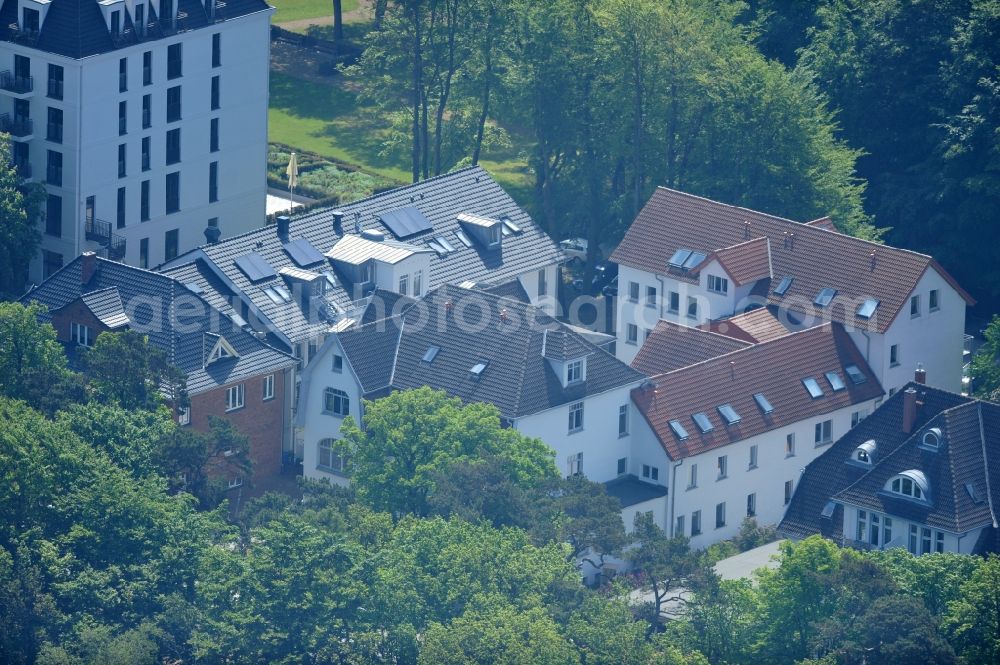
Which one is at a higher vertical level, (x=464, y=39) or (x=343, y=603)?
(x=464, y=39)

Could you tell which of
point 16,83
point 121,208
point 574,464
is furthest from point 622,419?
point 16,83

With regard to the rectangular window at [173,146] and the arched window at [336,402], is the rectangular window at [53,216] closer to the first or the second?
the rectangular window at [173,146]

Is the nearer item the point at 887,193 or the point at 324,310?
the point at 324,310

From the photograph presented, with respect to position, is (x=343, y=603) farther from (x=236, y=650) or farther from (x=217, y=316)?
(x=217, y=316)

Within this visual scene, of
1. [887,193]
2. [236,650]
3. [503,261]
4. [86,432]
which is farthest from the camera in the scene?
[887,193]

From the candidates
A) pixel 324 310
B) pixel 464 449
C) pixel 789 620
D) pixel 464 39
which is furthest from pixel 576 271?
pixel 789 620
